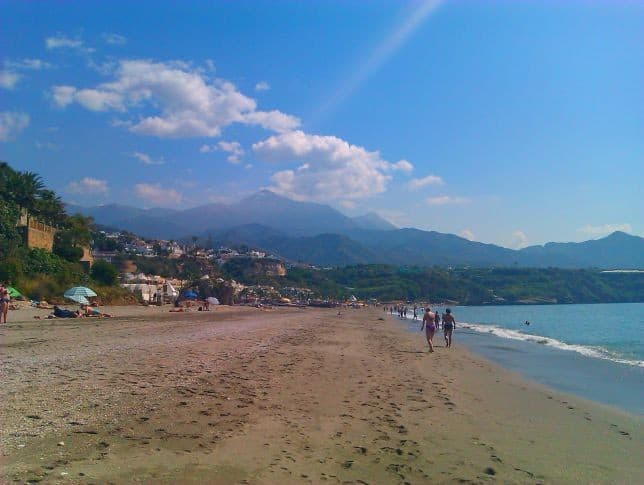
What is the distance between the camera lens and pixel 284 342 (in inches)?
789

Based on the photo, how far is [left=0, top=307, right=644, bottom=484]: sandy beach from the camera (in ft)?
17.8

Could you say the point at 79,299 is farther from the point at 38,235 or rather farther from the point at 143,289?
the point at 143,289

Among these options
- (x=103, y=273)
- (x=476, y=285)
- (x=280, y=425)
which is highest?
(x=103, y=273)

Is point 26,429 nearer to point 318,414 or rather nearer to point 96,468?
point 96,468

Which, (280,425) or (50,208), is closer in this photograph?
(280,425)

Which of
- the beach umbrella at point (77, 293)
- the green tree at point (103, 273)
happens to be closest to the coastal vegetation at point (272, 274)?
the green tree at point (103, 273)

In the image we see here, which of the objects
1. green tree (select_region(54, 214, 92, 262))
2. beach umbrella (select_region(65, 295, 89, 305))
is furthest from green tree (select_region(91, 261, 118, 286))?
beach umbrella (select_region(65, 295, 89, 305))

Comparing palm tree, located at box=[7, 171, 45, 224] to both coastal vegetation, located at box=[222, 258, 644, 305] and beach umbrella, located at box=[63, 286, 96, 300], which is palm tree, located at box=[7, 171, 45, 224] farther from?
coastal vegetation, located at box=[222, 258, 644, 305]

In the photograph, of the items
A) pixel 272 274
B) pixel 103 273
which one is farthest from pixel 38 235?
pixel 272 274

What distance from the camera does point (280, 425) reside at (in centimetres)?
730

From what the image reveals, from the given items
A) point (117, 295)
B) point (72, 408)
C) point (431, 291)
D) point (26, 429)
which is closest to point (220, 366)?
point (72, 408)

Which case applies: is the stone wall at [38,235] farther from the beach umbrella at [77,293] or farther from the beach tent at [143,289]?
the beach umbrella at [77,293]

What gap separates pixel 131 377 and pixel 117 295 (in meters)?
42.3

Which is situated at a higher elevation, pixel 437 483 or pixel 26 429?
pixel 26 429
